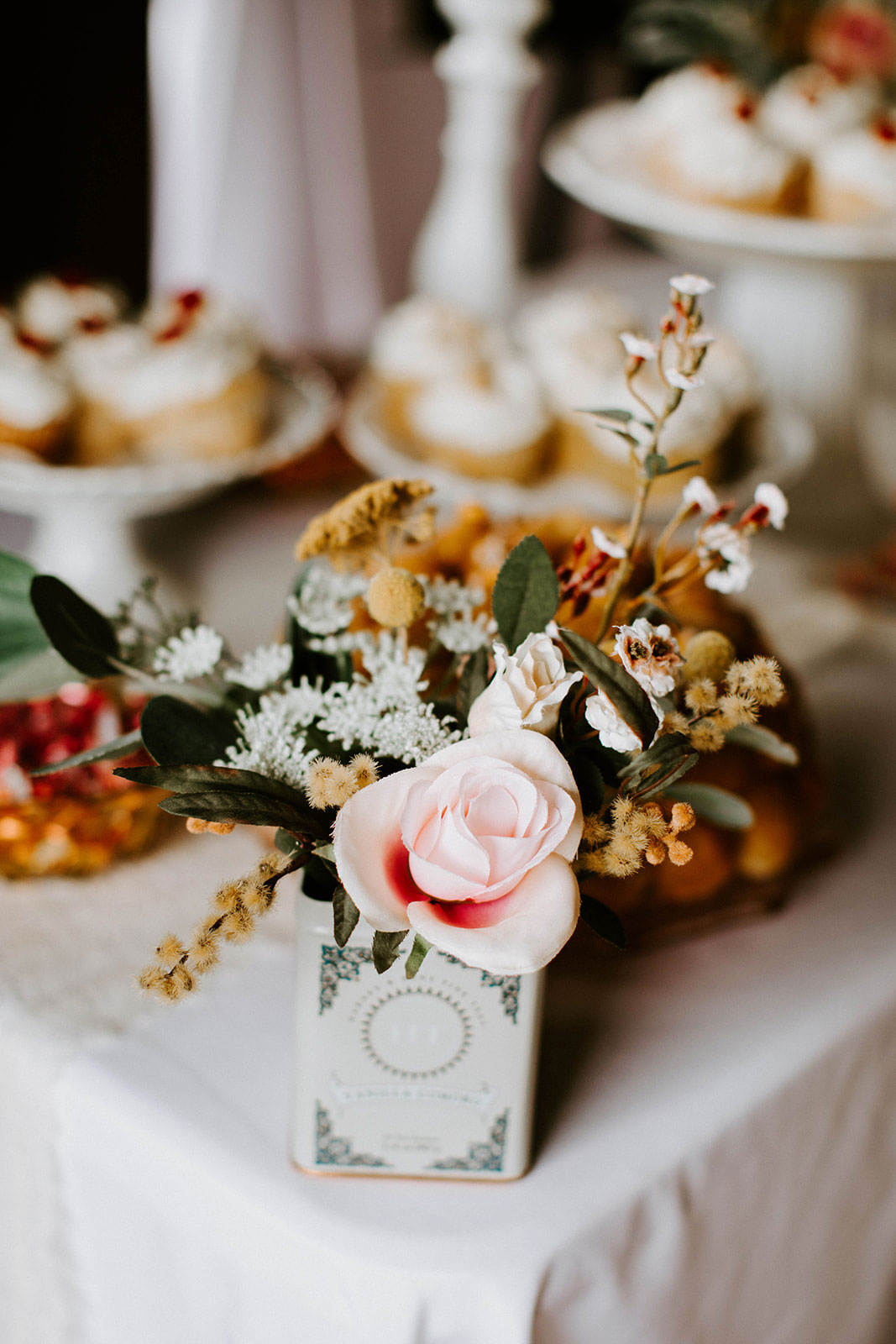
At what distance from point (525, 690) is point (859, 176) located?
101 centimetres

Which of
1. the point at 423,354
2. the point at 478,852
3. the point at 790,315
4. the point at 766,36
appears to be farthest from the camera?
the point at 766,36

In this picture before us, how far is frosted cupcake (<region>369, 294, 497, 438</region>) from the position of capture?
1.22 meters

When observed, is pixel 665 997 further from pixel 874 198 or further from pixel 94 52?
pixel 94 52

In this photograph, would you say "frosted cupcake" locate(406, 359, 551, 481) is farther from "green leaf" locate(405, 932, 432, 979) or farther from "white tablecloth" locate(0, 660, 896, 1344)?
"green leaf" locate(405, 932, 432, 979)

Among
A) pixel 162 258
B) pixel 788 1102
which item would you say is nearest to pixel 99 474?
pixel 788 1102

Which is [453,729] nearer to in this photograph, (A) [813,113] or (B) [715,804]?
(B) [715,804]

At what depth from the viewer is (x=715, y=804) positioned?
61cm

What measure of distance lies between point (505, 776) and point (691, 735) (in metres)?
0.10

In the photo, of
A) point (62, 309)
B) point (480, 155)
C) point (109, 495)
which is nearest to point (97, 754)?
point (109, 495)

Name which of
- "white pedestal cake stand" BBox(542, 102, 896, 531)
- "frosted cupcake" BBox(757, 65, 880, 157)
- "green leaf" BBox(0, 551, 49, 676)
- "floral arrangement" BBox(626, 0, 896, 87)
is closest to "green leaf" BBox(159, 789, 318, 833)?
"green leaf" BBox(0, 551, 49, 676)

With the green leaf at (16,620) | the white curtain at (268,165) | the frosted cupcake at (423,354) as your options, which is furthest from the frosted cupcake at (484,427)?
the green leaf at (16,620)

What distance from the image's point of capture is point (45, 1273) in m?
0.68

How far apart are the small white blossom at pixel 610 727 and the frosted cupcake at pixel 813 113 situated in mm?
1077

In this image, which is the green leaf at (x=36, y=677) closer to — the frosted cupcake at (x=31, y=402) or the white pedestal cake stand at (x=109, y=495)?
the white pedestal cake stand at (x=109, y=495)
